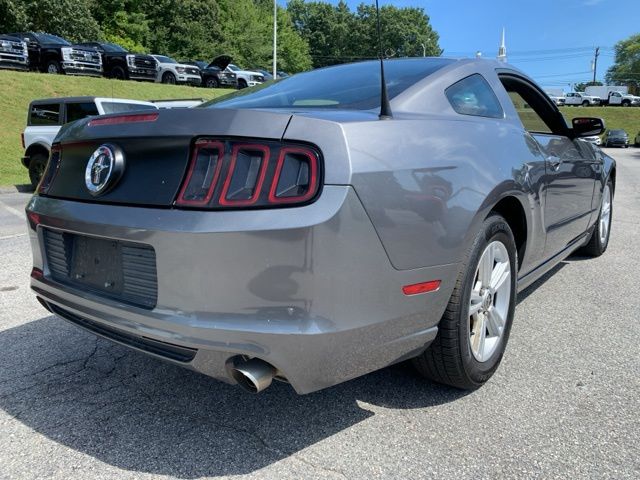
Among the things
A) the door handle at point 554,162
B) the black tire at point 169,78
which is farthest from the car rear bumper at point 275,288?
the black tire at point 169,78

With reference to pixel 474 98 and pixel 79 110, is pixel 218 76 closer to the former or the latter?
pixel 79 110

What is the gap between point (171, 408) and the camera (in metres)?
2.36

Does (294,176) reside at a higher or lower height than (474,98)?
lower

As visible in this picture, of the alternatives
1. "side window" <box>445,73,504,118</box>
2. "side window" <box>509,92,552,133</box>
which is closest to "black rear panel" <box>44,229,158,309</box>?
"side window" <box>445,73,504,118</box>

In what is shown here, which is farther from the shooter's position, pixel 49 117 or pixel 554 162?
pixel 49 117

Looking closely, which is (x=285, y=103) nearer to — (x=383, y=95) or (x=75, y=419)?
(x=383, y=95)

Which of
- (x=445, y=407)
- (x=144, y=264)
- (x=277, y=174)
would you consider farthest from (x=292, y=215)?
(x=445, y=407)

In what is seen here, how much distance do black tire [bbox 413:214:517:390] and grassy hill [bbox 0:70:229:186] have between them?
1197 cm

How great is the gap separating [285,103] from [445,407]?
1573mm

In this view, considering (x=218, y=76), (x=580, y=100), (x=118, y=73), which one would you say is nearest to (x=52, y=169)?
(x=118, y=73)

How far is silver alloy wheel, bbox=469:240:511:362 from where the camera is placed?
2.46 meters

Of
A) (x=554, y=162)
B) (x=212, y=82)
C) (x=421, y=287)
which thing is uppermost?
(x=212, y=82)

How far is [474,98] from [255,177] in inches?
57.1

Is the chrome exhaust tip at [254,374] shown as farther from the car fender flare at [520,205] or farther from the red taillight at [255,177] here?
the car fender flare at [520,205]
